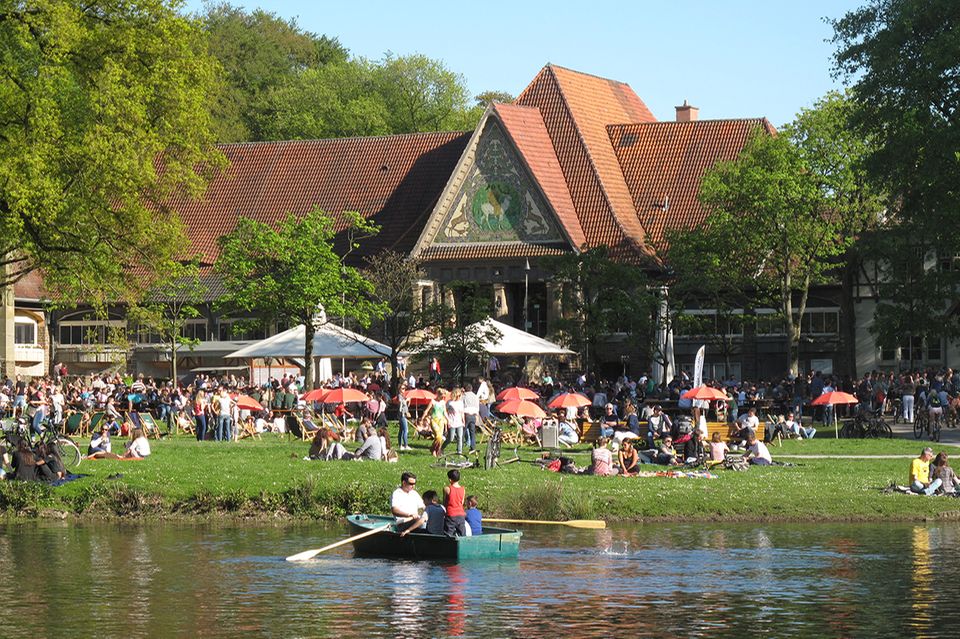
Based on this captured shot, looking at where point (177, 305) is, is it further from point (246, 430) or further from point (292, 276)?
point (246, 430)

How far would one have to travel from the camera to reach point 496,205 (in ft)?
245

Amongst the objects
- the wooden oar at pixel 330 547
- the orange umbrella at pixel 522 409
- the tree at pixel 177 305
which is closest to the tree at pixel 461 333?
the orange umbrella at pixel 522 409

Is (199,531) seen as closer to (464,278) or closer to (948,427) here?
(948,427)

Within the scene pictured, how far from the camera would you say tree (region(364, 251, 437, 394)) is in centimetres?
5613

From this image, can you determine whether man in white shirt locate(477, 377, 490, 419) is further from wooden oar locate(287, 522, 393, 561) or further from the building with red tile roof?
the building with red tile roof

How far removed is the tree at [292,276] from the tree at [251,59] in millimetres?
34717

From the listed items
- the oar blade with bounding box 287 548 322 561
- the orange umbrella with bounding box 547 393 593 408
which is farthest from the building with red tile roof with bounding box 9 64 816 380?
the oar blade with bounding box 287 548 322 561

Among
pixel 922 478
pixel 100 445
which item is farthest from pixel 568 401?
pixel 100 445

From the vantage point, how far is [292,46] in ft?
352

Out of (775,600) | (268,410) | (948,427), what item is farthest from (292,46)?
(775,600)

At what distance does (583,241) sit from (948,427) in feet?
80.9

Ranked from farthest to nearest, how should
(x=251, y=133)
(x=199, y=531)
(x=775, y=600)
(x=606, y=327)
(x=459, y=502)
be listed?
(x=251, y=133), (x=606, y=327), (x=199, y=531), (x=459, y=502), (x=775, y=600)

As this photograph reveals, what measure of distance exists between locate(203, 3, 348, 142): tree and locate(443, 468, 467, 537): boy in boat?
69.5 metres

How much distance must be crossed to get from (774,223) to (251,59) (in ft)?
159
